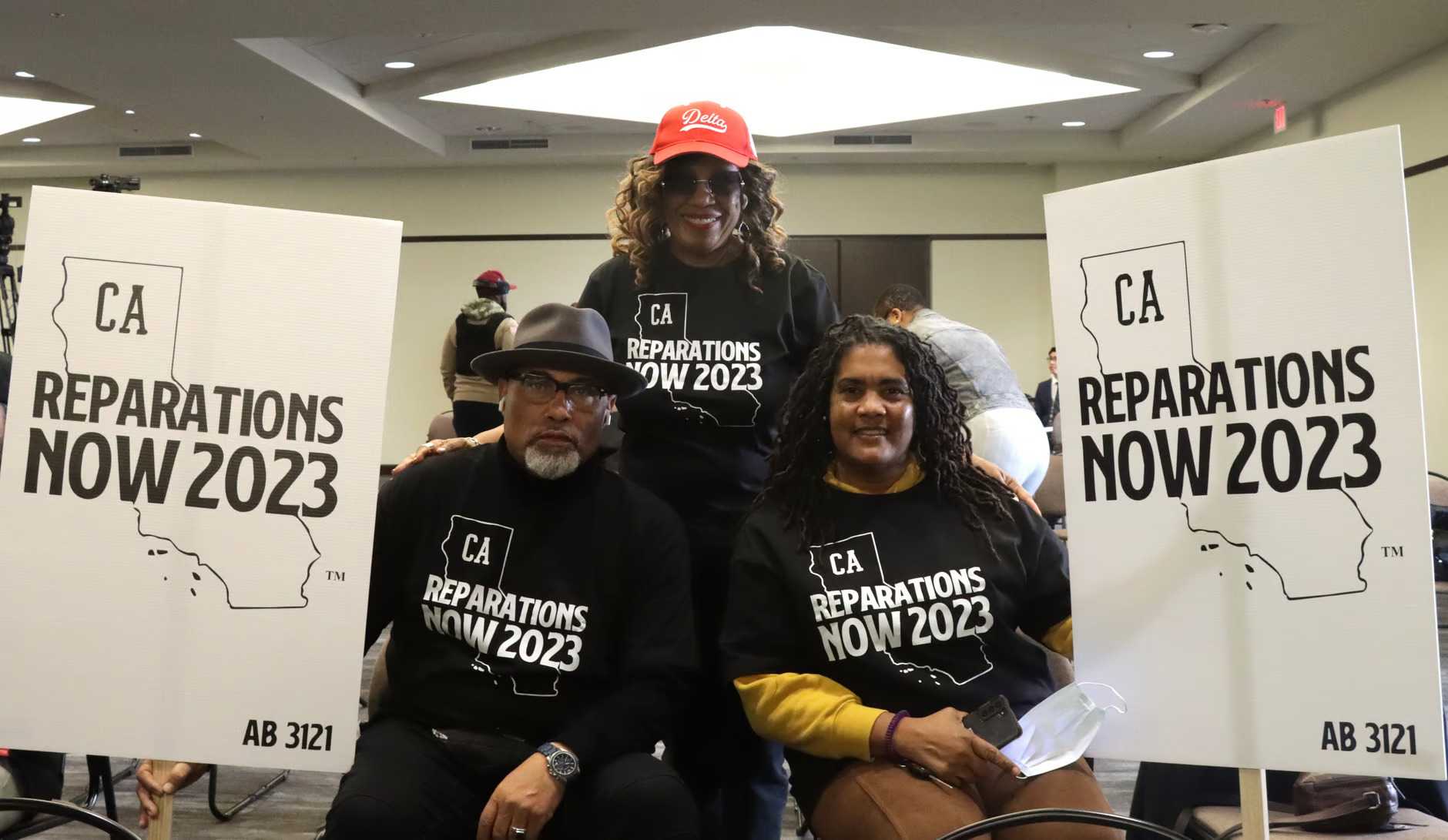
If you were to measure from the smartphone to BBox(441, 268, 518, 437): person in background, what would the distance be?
4.26m

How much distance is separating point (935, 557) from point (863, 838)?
476 millimetres

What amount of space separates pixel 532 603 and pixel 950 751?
731 millimetres

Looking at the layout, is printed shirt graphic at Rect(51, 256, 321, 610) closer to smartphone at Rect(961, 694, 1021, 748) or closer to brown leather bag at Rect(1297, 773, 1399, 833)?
smartphone at Rect(961, 694, 1021, 748)

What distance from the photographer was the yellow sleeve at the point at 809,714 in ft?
5.65

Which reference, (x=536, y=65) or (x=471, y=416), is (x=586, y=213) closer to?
(x=536, y=65)

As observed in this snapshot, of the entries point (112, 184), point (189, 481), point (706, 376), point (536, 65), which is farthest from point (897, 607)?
point (536, 65)

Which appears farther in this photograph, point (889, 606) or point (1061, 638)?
point (1061, 638)

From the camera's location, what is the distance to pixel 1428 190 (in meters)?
7.81

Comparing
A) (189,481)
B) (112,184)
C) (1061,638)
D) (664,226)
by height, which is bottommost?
(1061,638)

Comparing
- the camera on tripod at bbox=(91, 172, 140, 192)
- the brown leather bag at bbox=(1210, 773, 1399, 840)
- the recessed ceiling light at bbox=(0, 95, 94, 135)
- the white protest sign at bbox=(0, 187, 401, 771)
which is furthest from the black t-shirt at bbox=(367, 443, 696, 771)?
the recessed ceiling light at bbox=(0, 95, 94, 135)

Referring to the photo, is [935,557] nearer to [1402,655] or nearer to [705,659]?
[705,659]

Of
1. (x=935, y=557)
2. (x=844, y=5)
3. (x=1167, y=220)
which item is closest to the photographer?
(x=1167, y=220)

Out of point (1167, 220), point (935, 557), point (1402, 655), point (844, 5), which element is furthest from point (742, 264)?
point (844, 5)

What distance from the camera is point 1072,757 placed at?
5.36ft
